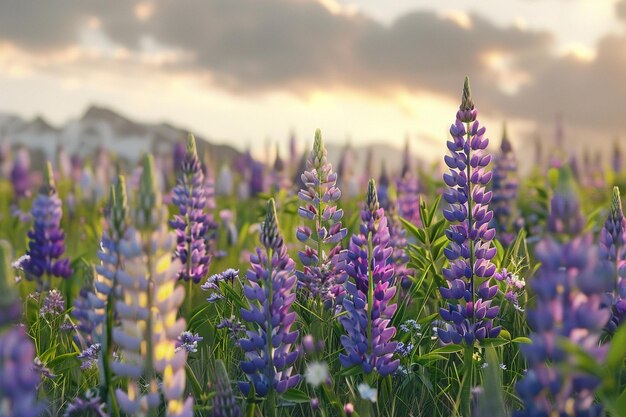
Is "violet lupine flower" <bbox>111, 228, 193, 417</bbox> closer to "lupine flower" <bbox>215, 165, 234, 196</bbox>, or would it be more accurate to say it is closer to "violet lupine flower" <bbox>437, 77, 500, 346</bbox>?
"violet lupine flower" <bbox>437, 77, 500, 346</bbox>

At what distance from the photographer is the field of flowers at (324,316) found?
2.24 metres

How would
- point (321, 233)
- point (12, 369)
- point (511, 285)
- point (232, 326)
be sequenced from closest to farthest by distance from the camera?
point (12, 369)
point (232, 326)
point (321, 233)
point (511, 285)

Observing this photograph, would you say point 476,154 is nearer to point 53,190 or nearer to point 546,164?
Result: point 53,190

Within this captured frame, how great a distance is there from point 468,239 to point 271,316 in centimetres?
156

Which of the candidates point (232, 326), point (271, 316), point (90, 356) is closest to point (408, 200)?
point (232, 326)

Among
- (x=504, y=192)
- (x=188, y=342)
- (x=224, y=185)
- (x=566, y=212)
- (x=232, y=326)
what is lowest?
(x=188, y=342)

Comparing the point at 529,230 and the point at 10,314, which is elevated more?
the point at 10,314

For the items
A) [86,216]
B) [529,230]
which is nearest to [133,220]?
[529,230]

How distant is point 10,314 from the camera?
6.97 ft

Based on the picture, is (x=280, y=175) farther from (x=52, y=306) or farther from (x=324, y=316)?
(x=324, y=316)

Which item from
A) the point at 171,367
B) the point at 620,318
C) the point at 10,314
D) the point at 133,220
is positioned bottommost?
the point at 620,318

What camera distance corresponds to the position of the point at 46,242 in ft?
21.4

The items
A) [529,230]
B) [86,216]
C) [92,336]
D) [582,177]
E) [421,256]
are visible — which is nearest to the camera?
[92,336]

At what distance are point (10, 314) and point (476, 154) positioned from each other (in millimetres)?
3084
